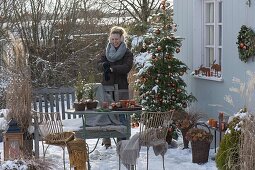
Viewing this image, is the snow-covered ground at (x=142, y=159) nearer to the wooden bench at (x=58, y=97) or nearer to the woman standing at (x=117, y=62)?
the wooden bench at (x=58, y=97)

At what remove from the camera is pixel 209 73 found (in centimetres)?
830

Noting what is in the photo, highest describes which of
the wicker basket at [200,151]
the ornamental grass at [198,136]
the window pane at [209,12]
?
the window pane at [209,12]

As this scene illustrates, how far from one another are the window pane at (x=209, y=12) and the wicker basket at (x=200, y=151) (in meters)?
2.64

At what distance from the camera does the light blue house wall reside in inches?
291

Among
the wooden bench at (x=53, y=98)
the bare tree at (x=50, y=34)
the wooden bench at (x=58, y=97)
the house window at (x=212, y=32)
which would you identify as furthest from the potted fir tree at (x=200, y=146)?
the bare tree at (x=50, y=34)

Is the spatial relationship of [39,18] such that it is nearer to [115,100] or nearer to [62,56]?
[62,56]

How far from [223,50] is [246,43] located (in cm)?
80

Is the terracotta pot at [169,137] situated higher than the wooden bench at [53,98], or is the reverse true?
the wooden bench at [53,98]

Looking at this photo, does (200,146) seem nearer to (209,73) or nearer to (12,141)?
(209,73)

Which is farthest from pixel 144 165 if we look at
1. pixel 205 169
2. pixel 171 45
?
pixel 171 45

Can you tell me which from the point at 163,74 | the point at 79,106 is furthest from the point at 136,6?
the point at 79,106

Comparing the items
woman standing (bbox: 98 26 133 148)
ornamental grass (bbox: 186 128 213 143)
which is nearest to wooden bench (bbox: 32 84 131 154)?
woman standing (bbox: 98 26 133 148)

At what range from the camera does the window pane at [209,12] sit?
841 cm

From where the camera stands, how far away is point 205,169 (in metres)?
6.24
